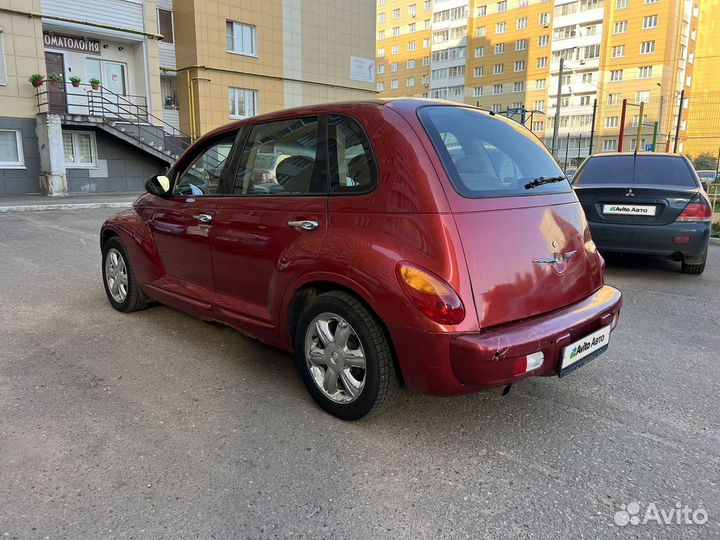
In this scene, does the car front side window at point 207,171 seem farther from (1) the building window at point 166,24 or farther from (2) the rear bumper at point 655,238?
(1) the building window at point 166,24

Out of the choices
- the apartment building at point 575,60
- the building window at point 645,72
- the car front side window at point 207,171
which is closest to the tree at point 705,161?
the apartment building at point 575,60

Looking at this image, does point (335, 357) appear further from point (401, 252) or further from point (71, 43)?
point (71, 43)

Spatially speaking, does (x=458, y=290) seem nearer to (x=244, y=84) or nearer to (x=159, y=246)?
(x=159, y=246)

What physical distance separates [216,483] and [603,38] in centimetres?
8016

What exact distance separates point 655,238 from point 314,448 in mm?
5356

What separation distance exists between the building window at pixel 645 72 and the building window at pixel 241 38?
57.6m

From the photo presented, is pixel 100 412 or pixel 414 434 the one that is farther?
pixel 100 412

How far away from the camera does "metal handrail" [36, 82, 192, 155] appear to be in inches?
824

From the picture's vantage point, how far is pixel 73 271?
7023mm

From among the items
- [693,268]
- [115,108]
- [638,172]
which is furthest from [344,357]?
[115,108]

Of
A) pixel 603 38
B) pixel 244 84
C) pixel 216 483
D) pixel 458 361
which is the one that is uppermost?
pixel 603 38

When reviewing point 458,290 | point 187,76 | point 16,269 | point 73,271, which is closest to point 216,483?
point 458,290

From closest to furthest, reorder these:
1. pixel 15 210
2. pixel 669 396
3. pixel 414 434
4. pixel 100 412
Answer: pixel 414 434 → pixel 100 412 → pixel 669 396 → pixel 15 210

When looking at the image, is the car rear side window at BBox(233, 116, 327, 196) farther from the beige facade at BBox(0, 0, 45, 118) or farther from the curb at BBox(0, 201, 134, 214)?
the beige facade at BBox(0, 0, 45, 118)
